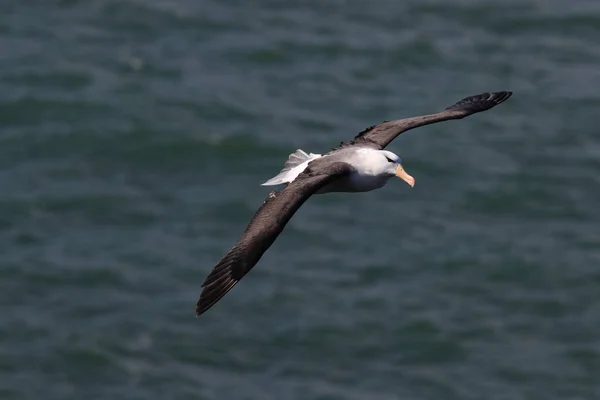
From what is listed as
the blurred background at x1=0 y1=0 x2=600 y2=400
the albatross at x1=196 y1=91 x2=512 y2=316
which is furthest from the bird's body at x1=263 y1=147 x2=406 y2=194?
the blurred background at x1=0 y1=0 x2=600 y2=400

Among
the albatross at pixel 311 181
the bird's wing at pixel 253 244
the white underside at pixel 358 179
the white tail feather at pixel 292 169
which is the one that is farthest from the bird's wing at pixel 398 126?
the bird's wing at pixel 253 244

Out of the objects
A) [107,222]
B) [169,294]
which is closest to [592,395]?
[169,294]

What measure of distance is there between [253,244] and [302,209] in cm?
1354

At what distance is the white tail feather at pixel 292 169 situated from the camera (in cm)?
1448

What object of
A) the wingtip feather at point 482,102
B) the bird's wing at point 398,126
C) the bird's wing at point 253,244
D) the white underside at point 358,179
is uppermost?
the wingtip feather at point 482,102

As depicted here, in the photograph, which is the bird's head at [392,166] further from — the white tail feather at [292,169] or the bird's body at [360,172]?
the white tail feather at [292,169]

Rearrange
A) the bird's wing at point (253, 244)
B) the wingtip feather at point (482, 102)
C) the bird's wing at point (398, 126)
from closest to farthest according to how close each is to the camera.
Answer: the bird's wing at point (253, 244)
the bird's wing at point (398, 126)
the wingtip feather at point (482, 102)

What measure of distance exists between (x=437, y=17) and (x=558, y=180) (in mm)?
6892

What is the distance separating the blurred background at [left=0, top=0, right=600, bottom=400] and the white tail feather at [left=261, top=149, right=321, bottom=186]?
25.6 feet

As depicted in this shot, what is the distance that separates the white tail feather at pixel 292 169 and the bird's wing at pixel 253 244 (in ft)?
3.70

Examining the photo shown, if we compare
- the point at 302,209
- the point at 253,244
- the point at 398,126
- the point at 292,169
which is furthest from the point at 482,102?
the point at 302,209

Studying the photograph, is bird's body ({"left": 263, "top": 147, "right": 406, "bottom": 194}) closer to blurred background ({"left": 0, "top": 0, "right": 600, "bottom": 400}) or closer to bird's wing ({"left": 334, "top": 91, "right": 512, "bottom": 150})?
bird's wing ({"left": 334, "top": 91, "right": 512, "bottom": 150})

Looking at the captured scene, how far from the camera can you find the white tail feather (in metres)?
14.5

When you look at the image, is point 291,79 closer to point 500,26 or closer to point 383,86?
point 383,86
